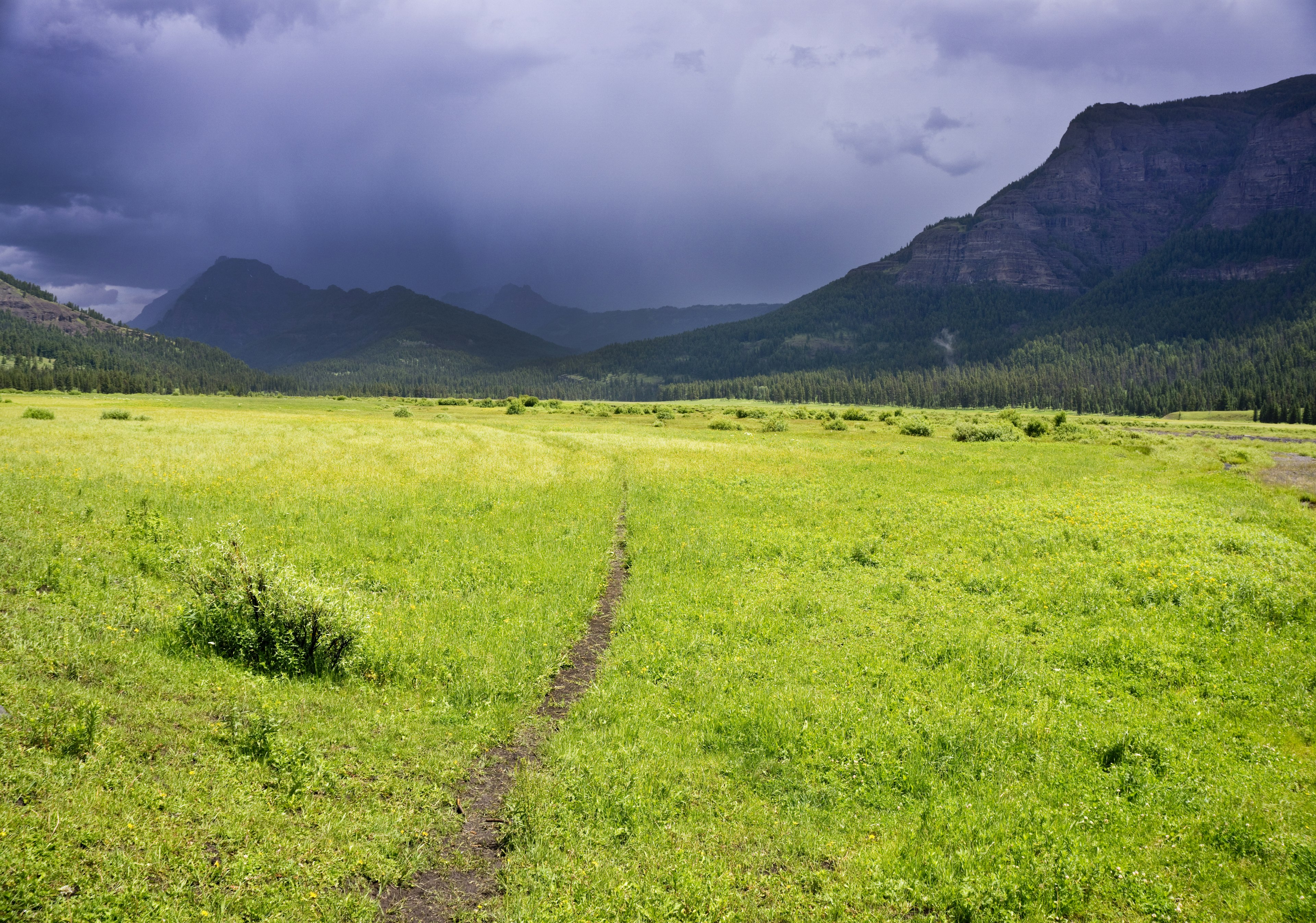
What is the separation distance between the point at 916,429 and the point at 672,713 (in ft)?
251

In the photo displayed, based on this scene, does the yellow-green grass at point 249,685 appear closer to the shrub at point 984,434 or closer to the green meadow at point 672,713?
the green meadow at point 672,713

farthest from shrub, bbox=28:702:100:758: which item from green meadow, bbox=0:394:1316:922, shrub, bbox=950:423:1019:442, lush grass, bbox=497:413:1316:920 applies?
shrub, bbox=950:423:1019:442

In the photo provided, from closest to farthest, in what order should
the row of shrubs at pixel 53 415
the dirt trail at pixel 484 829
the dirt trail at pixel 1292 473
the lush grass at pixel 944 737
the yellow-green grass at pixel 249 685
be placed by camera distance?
the yellow-green grass at pixel 249 685, the dirt trail at pixel 484 829, the lush grass at pixel 944 737, the dirt trail at pixel 1292 473, the row of shrubs at pixel 53 415

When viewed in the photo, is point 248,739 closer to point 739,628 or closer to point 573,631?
point 573,631

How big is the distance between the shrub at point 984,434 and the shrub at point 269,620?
232 ft

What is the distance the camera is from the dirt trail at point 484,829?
23.9 ft

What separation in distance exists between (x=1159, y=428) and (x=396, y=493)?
151423 mm

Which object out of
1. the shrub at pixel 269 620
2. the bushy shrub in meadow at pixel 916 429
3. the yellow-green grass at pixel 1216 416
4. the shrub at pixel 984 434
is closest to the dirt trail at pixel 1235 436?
the shrub at pixel 984 434

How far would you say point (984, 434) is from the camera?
236 ft

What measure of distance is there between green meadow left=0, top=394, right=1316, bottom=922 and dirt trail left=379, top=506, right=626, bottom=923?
23 centimetres

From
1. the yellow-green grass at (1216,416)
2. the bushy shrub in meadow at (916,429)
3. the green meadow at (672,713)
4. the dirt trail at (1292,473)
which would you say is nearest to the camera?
the green meadow at (672,713)

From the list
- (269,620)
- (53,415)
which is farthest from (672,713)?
(53,415)

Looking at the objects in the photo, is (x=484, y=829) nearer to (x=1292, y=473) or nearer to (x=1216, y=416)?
(x=1292, y=473)

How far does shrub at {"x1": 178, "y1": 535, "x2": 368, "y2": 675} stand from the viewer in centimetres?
1195
